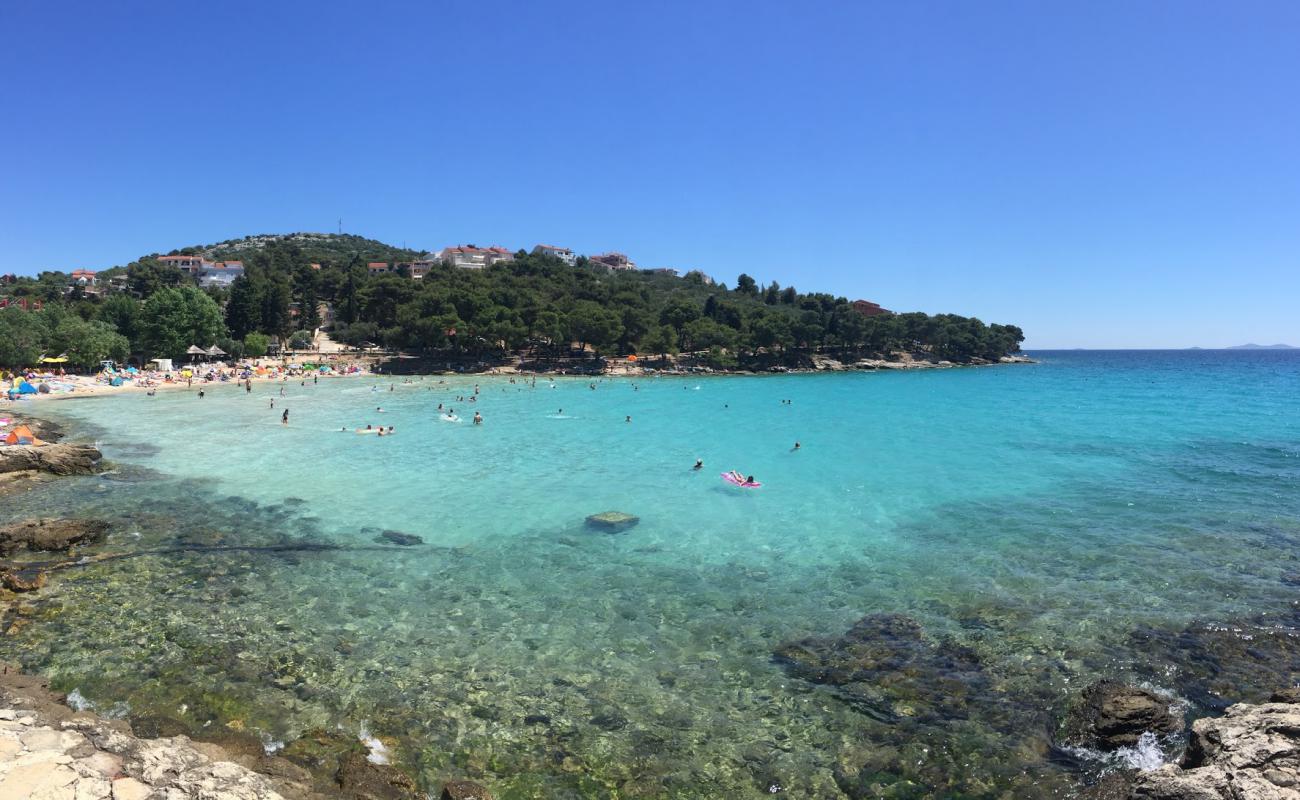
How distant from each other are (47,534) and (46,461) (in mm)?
10615

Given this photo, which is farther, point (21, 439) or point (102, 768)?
point (21, 439)

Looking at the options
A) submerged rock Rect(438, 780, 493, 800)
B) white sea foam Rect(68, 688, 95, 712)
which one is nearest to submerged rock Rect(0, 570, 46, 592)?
white sea foam Rect(68, 688, 95, 712)

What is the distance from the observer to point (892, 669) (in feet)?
32.4

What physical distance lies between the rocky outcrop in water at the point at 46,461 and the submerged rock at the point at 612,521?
17913 mm

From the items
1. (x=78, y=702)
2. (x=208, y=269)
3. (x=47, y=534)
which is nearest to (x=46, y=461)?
(x=47, y=534)

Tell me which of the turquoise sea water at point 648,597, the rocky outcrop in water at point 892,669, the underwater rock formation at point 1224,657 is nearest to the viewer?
the turquoise sea water at point 648,597

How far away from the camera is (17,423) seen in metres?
31.8

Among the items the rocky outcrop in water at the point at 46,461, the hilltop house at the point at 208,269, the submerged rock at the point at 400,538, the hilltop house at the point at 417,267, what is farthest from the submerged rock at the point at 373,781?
the hilltop house at the point at 208,269

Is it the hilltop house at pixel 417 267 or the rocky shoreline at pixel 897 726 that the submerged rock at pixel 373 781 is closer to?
the rocky shoreline at pixel 897 726

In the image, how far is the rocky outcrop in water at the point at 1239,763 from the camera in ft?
18.7

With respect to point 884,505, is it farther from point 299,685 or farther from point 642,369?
point 642,369

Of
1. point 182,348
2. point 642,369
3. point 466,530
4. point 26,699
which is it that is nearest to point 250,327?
point 182,348

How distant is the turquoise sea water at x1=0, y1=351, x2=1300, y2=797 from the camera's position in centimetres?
814

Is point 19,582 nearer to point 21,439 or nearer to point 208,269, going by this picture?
point 21,439
